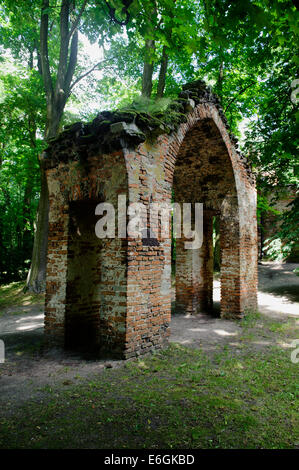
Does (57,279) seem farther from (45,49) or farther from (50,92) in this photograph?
(45,49)

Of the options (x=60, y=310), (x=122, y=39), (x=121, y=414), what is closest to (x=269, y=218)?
(x=122, y=39)

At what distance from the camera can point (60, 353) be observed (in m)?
5.35

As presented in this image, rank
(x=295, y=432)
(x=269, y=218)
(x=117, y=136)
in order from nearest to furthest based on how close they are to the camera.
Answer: (x=295, y=432) → (x=117, y=136) → (x=269, y=218)

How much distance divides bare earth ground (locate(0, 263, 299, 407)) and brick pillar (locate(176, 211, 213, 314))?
42 cm

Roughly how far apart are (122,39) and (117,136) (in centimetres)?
1084

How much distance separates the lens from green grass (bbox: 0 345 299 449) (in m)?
2.81

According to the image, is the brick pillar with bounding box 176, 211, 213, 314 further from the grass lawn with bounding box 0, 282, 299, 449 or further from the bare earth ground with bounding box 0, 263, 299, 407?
the grass lawn with bounding box 0, 282, 299, 449

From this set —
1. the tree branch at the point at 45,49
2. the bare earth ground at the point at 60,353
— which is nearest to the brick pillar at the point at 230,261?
the bare earth ground at the point at 60,353

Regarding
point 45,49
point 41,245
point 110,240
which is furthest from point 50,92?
point 110,240

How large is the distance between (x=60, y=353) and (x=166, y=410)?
2.68 meters

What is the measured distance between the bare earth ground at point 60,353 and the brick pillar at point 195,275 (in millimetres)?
421

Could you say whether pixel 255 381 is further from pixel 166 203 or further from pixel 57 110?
pixel 57 110

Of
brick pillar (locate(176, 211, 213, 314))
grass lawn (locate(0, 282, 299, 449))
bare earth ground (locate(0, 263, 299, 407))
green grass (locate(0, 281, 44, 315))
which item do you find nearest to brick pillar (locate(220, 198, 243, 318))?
bare earth ground (locate(0, 263, 299, 407))
